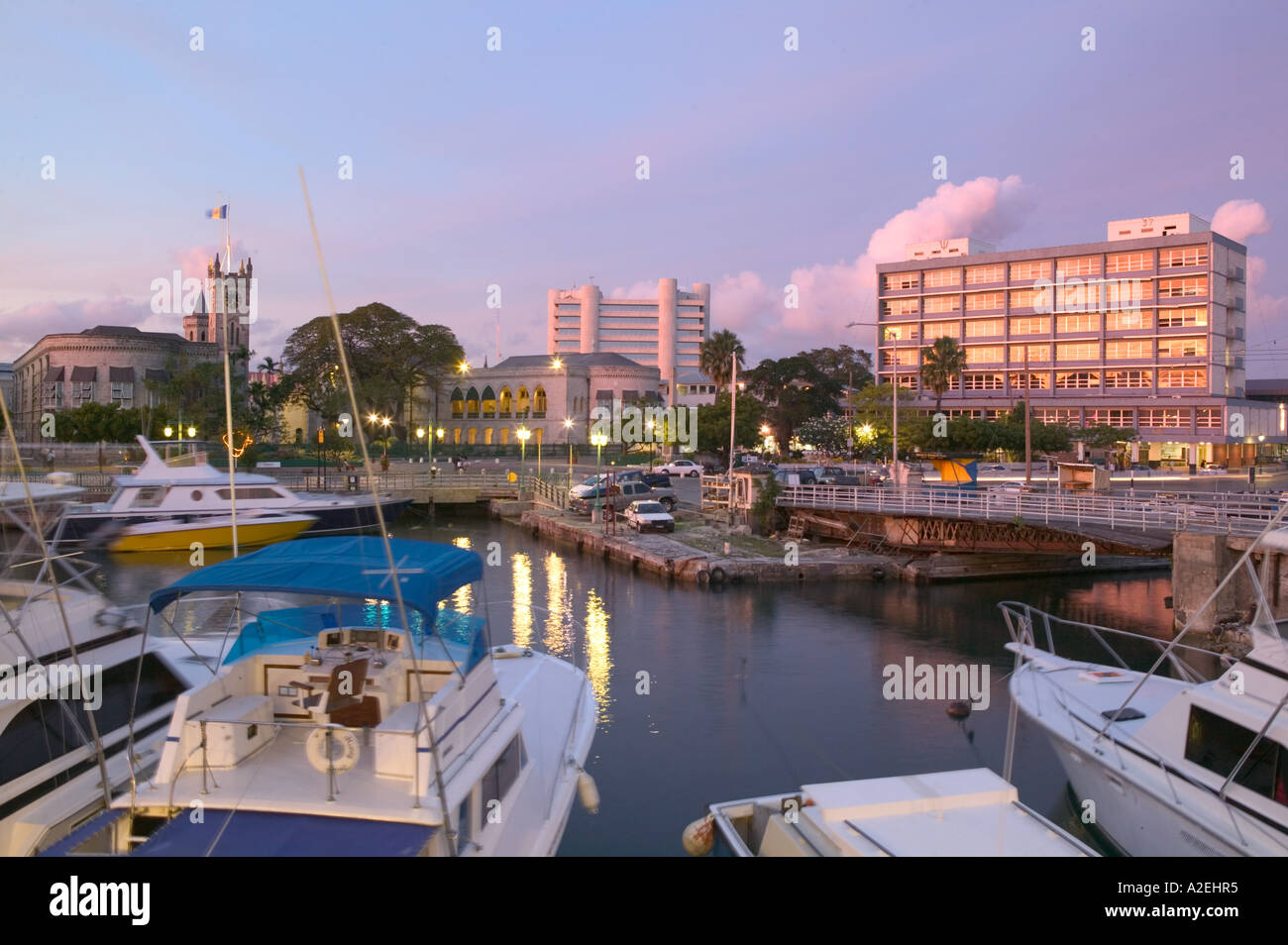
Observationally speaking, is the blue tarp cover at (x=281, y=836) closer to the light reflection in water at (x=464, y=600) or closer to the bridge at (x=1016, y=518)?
the light reflection in water at (x=464, y=600)

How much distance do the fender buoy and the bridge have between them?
66.7 ft

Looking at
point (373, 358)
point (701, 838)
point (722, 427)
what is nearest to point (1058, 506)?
point (701, 838)

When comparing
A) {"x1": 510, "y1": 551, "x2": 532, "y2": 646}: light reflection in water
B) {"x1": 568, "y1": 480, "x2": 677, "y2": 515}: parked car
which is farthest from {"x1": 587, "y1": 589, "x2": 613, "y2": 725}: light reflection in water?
{"x1": 568, "y1": 480, "x2": 677, "y2": 515}: parked car

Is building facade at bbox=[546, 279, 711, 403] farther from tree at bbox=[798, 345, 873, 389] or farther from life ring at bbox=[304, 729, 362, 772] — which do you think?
life ring at bbox=[304, 729, 362, 772]

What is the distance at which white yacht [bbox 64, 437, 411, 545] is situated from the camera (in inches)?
1474

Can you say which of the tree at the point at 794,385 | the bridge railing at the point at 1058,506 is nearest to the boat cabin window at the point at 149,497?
the bridge railing at the point at 1058,506

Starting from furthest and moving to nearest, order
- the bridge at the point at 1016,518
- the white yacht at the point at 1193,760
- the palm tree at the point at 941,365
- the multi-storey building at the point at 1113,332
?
1. the multi-storey building at the point at 1113,332
2. the palm tree at the point at 941,365
3. the bridge at the point at 1016,518
4. the white yacht at the point at 1193,760

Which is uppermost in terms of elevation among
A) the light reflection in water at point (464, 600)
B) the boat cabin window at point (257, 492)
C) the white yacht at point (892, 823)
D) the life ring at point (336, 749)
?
the boat cabin window at point (257, 492)

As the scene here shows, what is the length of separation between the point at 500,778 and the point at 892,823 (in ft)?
11.6

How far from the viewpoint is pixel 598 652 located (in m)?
22.0

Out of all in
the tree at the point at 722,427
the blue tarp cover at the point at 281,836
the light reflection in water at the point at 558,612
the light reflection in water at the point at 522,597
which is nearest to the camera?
the blue tarp cover at the point at 281,836

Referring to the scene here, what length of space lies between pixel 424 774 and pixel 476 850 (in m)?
0.80

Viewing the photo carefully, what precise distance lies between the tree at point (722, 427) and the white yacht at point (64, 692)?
6444cm

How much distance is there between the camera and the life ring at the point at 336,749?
734cm
